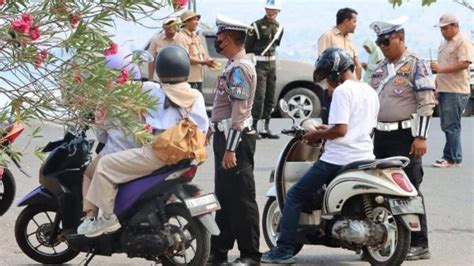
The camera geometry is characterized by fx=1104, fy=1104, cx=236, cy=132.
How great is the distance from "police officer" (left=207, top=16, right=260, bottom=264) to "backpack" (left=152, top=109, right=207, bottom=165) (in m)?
0.46

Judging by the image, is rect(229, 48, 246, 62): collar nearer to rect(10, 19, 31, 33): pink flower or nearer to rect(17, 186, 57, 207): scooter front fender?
rect(17, 186, 57, 207): scooter front fender

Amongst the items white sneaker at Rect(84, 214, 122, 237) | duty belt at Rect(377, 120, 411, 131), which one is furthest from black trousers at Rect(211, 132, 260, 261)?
duty belt at Rect(377, 120, 411, 131)

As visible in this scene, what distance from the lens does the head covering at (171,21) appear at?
15.3 feet

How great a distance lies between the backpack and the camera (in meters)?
6.72

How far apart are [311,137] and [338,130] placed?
0.99 feet

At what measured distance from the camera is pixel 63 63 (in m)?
4.19

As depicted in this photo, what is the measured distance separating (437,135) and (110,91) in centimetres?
1311

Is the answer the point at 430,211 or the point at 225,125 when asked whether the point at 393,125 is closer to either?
the point at 225,125

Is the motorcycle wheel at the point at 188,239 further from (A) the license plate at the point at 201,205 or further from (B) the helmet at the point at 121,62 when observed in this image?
(B) the helmet at the point at 121,62

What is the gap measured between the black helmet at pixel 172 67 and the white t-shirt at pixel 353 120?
101cm

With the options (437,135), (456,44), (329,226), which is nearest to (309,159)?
(329,226)

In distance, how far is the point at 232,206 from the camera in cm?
762

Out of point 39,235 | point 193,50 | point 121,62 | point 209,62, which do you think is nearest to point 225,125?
point 39,235

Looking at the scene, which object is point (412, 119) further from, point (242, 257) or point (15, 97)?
point (15, 97)
